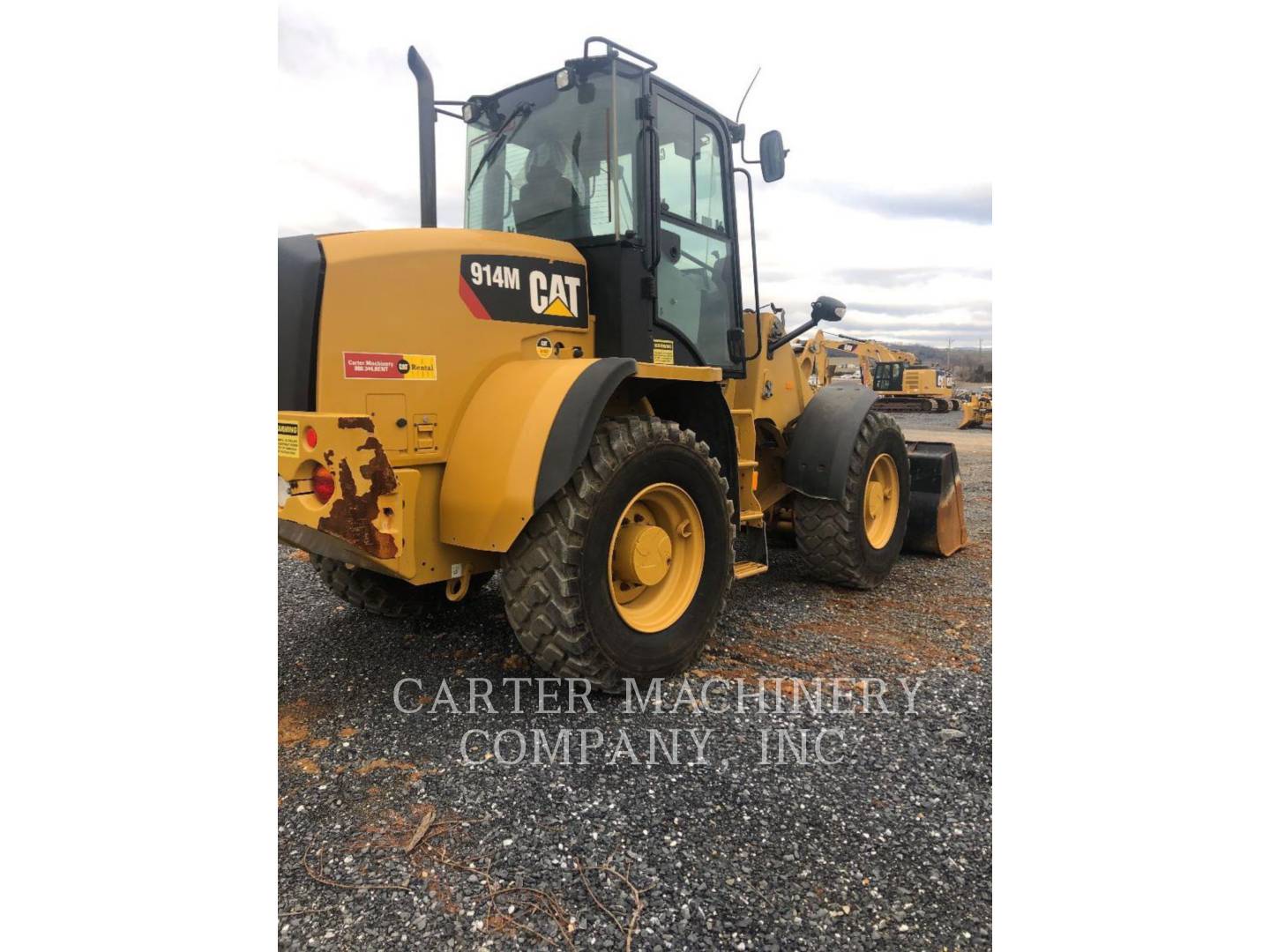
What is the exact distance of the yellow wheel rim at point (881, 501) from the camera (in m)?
5.34

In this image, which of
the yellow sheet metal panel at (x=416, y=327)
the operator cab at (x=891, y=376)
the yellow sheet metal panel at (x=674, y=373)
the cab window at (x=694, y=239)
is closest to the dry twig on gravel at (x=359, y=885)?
the yellow sheet metal panel at (x=416, y=327)

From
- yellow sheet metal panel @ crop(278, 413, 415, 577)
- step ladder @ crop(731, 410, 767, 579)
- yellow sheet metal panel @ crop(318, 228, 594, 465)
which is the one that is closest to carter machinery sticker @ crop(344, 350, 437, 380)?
yellow sheet metal panel @ crop(318, 228, 594, 465)

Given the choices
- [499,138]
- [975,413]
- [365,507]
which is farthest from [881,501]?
[975,413]

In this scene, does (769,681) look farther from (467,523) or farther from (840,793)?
(467,523)

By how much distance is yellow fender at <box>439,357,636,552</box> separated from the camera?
9.66 feet

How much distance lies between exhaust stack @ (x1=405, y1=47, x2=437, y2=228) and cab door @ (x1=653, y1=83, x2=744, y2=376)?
1100mm

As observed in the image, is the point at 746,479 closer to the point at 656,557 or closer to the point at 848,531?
the point at 848,531

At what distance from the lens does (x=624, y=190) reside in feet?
12.3

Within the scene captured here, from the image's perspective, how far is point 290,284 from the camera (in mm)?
2934

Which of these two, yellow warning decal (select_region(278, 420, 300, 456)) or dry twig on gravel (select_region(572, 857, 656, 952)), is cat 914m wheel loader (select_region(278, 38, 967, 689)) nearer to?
yellow warning decal (select_region(278, 420, 300, 456))

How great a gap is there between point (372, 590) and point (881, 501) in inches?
139

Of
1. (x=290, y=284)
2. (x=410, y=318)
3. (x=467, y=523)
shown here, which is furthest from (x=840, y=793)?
(x=290, y=284)

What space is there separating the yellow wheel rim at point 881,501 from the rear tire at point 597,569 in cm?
225

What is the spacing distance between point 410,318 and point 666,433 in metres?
1.20
